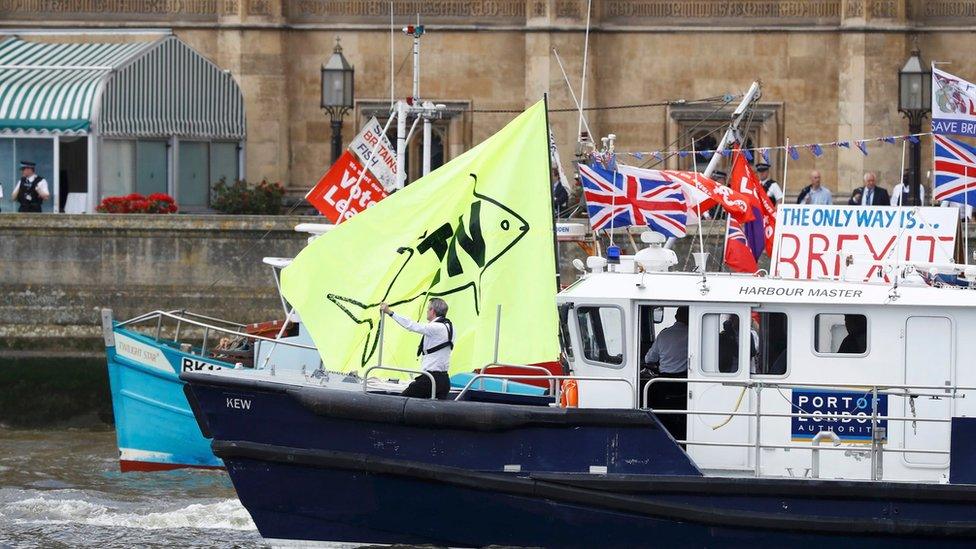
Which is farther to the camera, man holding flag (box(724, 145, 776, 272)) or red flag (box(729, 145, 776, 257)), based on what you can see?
red flag (box(729, 145, 776, 257))

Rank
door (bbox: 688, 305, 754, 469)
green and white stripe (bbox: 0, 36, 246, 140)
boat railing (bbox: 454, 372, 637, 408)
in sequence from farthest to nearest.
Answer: green and white stripe (bbox: 0, 36, 246, 140)
door (bbox: 688, 305, 754, 469)
boat railing (bbox: 454, 372, 637, 408)

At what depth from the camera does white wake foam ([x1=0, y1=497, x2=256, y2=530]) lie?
2017 cm

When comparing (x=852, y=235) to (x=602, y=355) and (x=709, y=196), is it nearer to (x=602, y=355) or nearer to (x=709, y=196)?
(x=709, y=196)

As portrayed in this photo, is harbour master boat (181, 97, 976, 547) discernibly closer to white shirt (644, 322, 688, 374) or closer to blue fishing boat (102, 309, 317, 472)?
white shirt (644, 322, 688, 374)

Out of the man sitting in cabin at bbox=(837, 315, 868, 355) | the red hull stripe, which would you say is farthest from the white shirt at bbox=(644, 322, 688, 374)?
→ the red hull stripe

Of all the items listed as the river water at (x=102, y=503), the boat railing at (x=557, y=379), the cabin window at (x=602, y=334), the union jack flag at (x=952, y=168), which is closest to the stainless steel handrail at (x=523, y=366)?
the boat railing at (x=557, y=379)

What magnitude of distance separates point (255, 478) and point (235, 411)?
0.64 metres

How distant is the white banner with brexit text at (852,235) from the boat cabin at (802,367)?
1.42m

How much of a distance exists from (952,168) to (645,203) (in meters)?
3.23

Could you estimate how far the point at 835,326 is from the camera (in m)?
17.3

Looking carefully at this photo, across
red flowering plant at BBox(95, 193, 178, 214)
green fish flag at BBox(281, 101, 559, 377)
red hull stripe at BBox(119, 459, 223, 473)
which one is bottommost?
red hull stripe at BBox(119, 459, 223, 473)

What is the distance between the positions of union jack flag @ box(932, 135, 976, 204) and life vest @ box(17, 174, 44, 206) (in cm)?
1574

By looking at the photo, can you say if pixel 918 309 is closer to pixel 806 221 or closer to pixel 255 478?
pixel 806 221

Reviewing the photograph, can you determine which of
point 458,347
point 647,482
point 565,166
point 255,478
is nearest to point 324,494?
point 255,478
